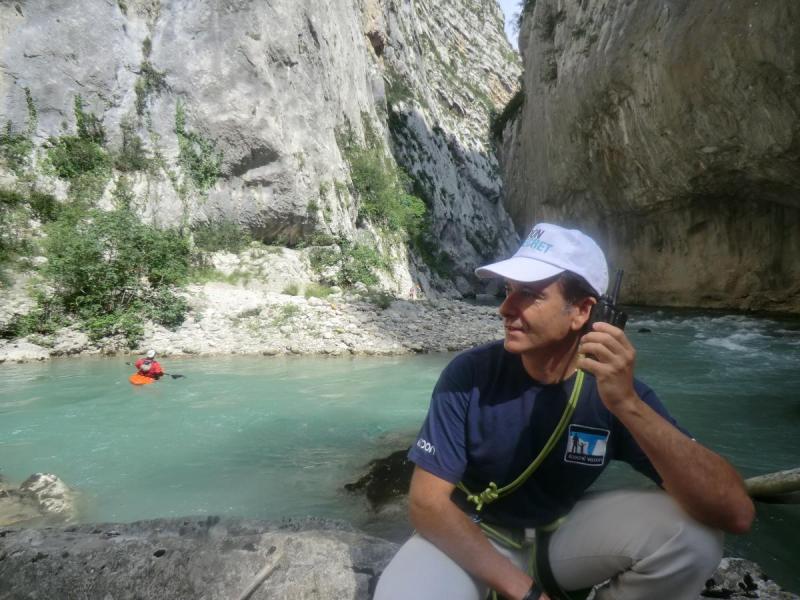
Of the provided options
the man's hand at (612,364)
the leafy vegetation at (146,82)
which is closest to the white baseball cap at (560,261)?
the man's hand at (612,364)

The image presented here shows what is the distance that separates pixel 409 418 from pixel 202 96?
14.4 meters

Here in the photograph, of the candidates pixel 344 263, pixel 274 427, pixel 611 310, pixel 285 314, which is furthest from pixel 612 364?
pixel 344 263

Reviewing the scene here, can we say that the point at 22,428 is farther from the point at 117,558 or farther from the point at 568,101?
the point at 568,101

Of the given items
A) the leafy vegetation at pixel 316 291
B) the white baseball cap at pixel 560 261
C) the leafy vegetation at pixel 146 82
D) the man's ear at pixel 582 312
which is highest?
the leafy vegetation at pixel 146 82

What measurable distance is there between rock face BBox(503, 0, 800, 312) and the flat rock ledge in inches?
496

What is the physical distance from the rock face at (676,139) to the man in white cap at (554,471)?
1206 centimetres

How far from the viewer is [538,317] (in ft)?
4.94

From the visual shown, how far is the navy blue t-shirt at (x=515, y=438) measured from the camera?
1.47 m

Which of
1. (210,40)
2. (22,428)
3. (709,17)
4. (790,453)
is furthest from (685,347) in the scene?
(210,40)

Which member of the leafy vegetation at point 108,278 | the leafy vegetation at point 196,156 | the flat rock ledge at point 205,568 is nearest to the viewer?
the flat rock ledge at point 205,568

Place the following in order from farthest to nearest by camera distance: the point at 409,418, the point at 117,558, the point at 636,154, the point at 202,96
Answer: the point at 636,154
the point at 202,96
the point at 409,418
the point at 117,558

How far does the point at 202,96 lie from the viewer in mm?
15961

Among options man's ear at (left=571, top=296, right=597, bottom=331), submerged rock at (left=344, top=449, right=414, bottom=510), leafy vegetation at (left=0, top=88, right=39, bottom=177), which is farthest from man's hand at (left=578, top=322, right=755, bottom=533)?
leafy vegetation at (left=0, top=88, right=39, bottom=177)

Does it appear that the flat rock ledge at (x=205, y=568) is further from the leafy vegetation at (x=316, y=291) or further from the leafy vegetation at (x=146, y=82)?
the leafy vegetation at (x=146, y=82)
